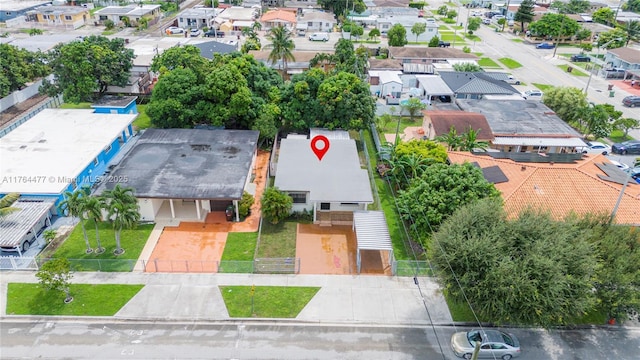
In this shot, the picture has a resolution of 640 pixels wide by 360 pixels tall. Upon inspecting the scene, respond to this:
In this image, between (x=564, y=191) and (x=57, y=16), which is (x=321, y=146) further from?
(x=57, y=16)

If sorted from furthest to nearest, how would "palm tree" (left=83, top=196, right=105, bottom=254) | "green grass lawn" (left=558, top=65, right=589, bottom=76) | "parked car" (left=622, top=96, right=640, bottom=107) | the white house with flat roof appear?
"green grass lawn" (left=558, top=65, right=589, bottom=76) → "parked car" (left=622, top=96, right=640, bottom=107) → the white house with flat roof → "palm tree" (left=83, top=196, right=105, bottom=254)

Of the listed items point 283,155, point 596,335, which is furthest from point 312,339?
point 283,155

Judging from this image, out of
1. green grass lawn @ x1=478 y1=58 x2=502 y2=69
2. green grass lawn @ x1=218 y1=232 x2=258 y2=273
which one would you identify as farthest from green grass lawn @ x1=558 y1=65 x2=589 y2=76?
green grass lawn @ x1=218 y1=232 x2=258 y2=273

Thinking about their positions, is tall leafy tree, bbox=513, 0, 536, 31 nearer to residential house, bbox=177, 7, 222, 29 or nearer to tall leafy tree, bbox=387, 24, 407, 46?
tall leafy tree, bbox=387, 24, 407, 46

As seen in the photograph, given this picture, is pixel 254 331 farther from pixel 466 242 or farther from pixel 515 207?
pixel 515 207

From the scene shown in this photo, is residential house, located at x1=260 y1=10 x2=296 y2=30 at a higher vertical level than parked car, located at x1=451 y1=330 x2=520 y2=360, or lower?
higher

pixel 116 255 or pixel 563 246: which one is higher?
pixel 563 246
